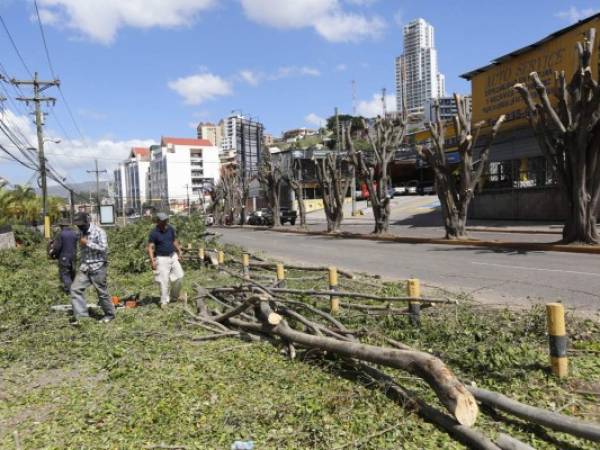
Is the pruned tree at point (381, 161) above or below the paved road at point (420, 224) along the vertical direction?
above

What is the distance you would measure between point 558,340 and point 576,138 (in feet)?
41.4

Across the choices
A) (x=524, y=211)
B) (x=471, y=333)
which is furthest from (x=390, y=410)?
(x=524, y=211)

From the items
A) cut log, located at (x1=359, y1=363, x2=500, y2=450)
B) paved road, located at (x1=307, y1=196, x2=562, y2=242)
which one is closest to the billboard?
paved road, located at (x1=307, y1=196, x2=562, y2=242)

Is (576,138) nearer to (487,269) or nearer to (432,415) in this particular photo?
(487,269)

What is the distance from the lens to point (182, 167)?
12719 centimetres

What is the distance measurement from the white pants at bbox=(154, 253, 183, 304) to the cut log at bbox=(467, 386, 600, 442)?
20.9 ft

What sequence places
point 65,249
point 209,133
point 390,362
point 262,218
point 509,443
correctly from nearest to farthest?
point 509,443
point 390,362
point 65,249
point 262,218
point 209,133

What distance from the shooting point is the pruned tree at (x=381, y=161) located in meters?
24.6

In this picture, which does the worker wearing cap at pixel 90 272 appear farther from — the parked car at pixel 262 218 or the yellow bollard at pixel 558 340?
the parked car at pixel 262 218

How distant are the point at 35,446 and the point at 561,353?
4467mm

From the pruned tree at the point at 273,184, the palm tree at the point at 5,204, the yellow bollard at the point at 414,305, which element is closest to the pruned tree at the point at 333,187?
the pruned tree at the point at 273,184

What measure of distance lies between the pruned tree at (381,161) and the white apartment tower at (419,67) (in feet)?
240

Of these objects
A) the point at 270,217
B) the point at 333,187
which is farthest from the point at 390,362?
the point at 270,217

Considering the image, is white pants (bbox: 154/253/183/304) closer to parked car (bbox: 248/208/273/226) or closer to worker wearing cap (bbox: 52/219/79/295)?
worker wearing cap (bbox: 52/219/79/295)
